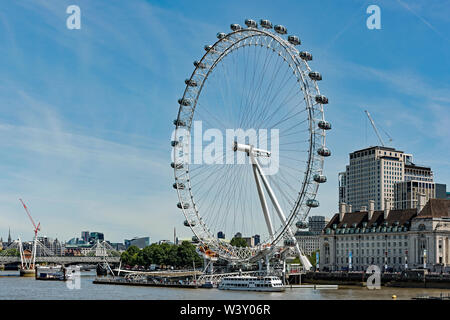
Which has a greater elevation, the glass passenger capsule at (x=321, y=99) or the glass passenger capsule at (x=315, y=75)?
the glass passenger capsule at (x=315, y=75)

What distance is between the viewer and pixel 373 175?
17238 centimetres

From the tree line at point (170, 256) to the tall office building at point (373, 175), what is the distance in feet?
180

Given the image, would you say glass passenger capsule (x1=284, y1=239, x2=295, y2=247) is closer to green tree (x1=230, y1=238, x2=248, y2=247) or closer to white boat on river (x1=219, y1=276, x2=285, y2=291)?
white boat on river (x1=219, y1=276, x2=285, y2=291)

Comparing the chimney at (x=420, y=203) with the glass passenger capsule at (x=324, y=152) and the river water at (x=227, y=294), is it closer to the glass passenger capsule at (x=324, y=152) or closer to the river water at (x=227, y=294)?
the river water at (x=227, y=294)

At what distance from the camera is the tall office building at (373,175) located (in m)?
170

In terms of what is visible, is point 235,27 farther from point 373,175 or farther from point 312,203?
point 373,175

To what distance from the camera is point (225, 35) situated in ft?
223

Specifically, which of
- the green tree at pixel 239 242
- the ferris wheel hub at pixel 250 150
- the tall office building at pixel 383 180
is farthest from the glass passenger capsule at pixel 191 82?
the tall office building at pixel 383 180

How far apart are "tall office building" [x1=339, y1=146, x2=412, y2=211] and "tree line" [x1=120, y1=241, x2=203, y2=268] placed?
54.8 meters

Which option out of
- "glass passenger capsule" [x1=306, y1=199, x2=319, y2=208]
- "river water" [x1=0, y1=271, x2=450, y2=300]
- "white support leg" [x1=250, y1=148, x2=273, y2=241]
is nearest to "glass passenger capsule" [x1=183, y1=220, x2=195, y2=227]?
"river water" [x1=0, y1=271, x2=450, y2=300]
